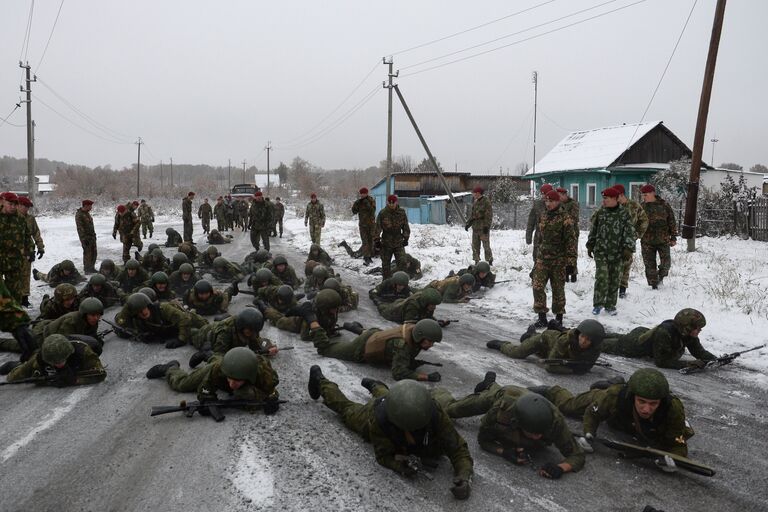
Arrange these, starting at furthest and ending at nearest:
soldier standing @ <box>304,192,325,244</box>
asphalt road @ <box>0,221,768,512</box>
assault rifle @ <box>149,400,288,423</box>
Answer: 1. soldier standing @ <box>304,192,325,244</box>
2. assault rifle @ <box>149,400,288,423</box>
3. asphalt road @ <box>0,221,768,512</box>

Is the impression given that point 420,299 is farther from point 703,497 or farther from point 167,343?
point 703,497

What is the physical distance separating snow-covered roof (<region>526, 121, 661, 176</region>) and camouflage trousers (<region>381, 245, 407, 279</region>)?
19.9 m

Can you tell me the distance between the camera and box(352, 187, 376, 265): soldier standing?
1443 centimetres

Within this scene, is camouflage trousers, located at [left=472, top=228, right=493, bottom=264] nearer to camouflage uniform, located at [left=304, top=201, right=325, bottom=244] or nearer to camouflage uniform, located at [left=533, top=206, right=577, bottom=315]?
camouflage uniform, located at [left=533, top=206, right=577, bottom=315]

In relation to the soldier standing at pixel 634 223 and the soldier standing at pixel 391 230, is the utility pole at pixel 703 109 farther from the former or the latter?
the soldier standing at pixel 391 230

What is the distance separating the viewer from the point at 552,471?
12.8 feet

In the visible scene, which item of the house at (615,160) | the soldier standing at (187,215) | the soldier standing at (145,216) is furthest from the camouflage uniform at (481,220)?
the house at (615,160)

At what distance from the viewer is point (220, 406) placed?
4.96 m

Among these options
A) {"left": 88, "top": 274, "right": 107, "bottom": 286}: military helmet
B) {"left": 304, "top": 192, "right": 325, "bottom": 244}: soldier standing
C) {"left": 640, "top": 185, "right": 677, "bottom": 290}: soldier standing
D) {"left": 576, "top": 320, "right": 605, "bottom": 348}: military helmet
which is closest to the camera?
{"left": 576, "top": 320, "right": 605, "bottom": 348}: military helmet

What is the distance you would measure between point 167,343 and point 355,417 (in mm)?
3606

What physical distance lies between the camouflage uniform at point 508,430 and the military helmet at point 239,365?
1994 millimetres

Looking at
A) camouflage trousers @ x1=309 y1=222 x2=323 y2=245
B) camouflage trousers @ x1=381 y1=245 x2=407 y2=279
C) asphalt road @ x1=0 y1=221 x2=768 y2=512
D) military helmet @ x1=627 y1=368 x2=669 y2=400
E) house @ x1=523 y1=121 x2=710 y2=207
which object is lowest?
asphalt road @ x1=0 y1=221 x2=768 y2=512

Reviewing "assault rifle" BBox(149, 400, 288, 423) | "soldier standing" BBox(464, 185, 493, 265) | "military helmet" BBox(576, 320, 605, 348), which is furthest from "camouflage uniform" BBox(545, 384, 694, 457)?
"soldier standing" BBox(464, 185, 493, 265)

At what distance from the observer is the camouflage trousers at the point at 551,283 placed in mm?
7980
